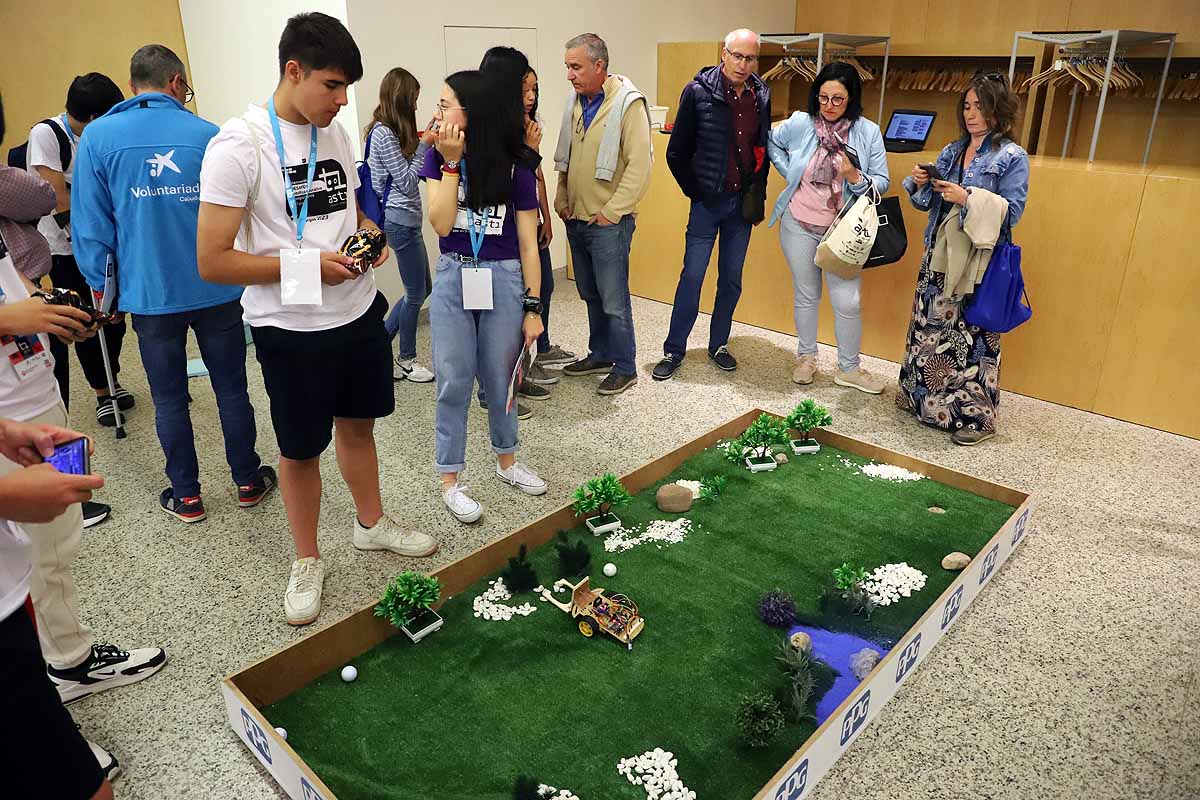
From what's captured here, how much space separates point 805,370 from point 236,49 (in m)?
3.94

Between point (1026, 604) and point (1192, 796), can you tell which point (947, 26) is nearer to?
point (1026, 604)

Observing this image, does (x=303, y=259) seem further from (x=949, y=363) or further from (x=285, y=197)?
(x=949, y=363)

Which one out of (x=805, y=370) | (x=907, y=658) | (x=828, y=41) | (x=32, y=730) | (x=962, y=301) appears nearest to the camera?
(x=32, y=730)

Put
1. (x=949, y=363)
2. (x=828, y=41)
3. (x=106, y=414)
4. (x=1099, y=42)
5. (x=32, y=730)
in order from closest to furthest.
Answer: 1. (x=32, y=730)
2. (x=949, y=363)
3. (x=106, y=414)
4. (x=1099, y=42)
5. (x=828, y=41)

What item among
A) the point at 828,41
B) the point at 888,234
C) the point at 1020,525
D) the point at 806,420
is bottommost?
the point at 1020,525

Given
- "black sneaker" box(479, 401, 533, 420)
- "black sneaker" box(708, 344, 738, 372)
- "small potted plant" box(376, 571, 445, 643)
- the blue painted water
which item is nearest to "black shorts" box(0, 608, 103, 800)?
"small potted plant" box(376, 571, 445, 643)

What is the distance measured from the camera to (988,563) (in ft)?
8.25

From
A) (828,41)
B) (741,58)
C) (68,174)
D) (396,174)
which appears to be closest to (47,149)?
(68,174)

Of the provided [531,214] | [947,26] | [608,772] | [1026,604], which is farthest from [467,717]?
[947,26]

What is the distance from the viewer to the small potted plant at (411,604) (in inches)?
86.4

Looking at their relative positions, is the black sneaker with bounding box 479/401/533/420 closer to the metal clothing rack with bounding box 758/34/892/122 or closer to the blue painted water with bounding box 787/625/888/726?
the blue painted water with bounding box 787/625/888/726

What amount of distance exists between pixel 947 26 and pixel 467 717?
21.2 feet

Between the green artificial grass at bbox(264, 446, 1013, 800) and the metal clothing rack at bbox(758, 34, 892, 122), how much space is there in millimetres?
3654

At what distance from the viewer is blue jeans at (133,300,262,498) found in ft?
8.78
